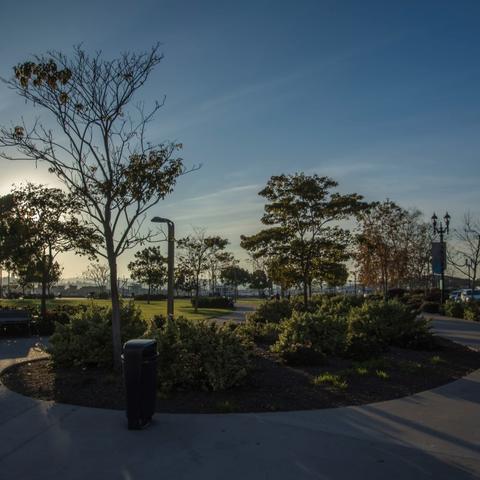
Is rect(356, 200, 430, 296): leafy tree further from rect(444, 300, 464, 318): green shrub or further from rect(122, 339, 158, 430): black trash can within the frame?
rect(122, 339, 158, 430): black trash can

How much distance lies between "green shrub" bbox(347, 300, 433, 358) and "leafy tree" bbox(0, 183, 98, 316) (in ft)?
19.2

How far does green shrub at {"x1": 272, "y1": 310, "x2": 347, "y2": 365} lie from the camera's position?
9.41m

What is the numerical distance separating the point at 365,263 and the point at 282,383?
34.6 m

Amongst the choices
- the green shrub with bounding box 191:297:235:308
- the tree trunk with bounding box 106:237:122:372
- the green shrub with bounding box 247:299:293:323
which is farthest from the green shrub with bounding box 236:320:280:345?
the green shrub with bounding box 191:297:235:308

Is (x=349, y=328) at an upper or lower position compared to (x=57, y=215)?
lower

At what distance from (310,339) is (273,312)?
8.98m

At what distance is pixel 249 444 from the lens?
531 cm

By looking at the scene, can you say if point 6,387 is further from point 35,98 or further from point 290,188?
point 290,188

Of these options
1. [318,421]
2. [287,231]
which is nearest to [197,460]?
[318,421]

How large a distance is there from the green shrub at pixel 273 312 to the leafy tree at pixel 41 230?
6906 millimetres

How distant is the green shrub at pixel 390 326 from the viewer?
1227 centimetres

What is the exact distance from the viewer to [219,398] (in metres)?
7.16

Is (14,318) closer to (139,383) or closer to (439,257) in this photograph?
(139,383)

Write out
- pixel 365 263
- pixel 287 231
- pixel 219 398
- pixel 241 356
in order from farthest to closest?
1. pixel 365 263
2. pixel 287 231
3. pixel 241 356
4. pixel 219 398
